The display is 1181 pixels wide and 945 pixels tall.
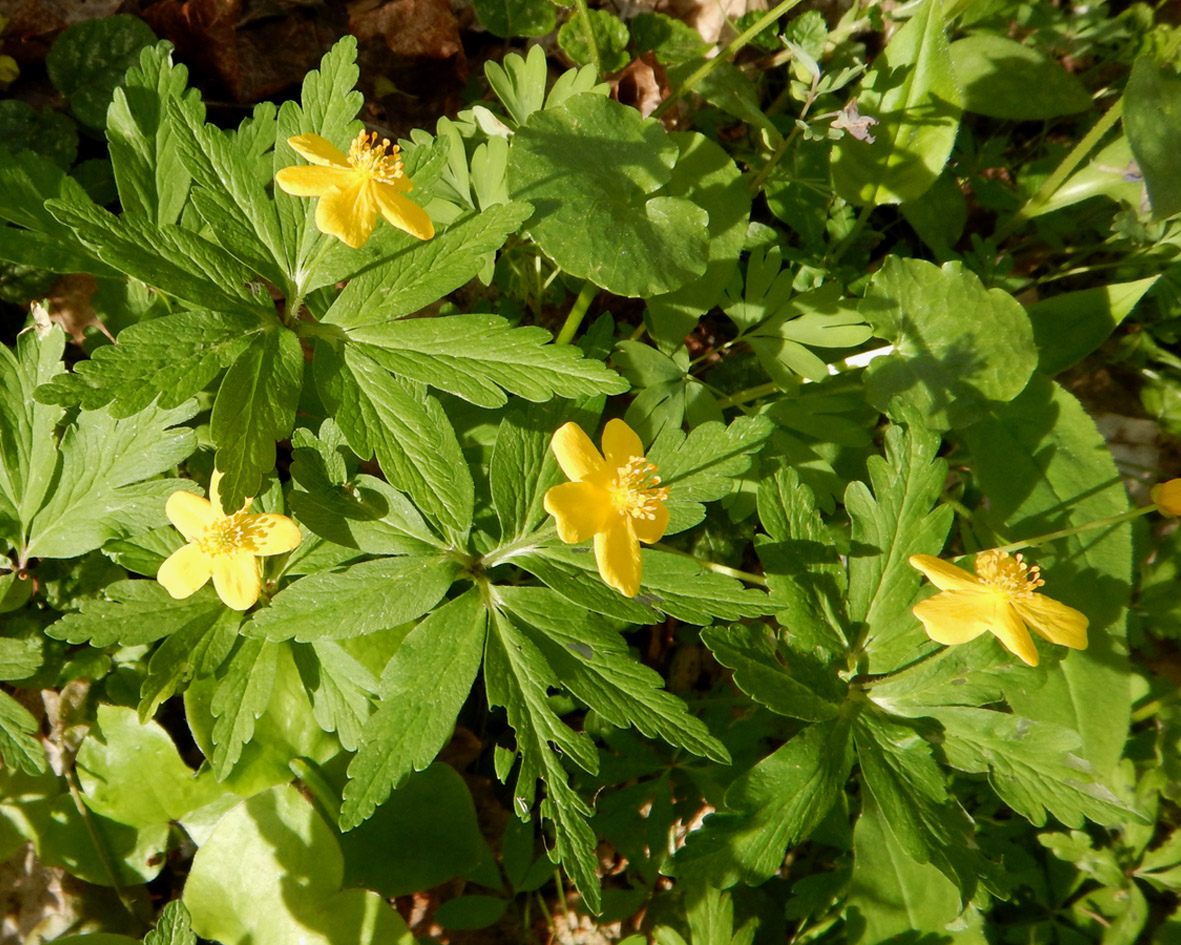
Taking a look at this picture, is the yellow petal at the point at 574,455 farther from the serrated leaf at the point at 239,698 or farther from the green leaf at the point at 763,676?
the serrated leaf at the point at 239,698

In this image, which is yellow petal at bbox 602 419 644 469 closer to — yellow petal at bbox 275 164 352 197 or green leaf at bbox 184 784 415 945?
yellow petal at bbox 275 164 352 197

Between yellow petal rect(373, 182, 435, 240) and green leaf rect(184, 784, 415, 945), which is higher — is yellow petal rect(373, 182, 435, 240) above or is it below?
above

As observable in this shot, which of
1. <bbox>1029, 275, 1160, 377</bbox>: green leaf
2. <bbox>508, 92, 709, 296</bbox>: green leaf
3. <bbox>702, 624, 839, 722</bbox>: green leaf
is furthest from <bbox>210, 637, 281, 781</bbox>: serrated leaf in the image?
<bbox>1029, 275, 1160, 377</bbox>: green leaf

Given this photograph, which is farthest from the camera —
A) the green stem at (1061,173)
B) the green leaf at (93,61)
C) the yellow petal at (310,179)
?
the green leaf at (93,61)

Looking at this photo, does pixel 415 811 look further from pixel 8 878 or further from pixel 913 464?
pixel 913 464

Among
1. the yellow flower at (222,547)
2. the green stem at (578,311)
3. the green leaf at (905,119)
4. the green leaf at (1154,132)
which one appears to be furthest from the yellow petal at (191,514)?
the green leaf at (1154,132)
